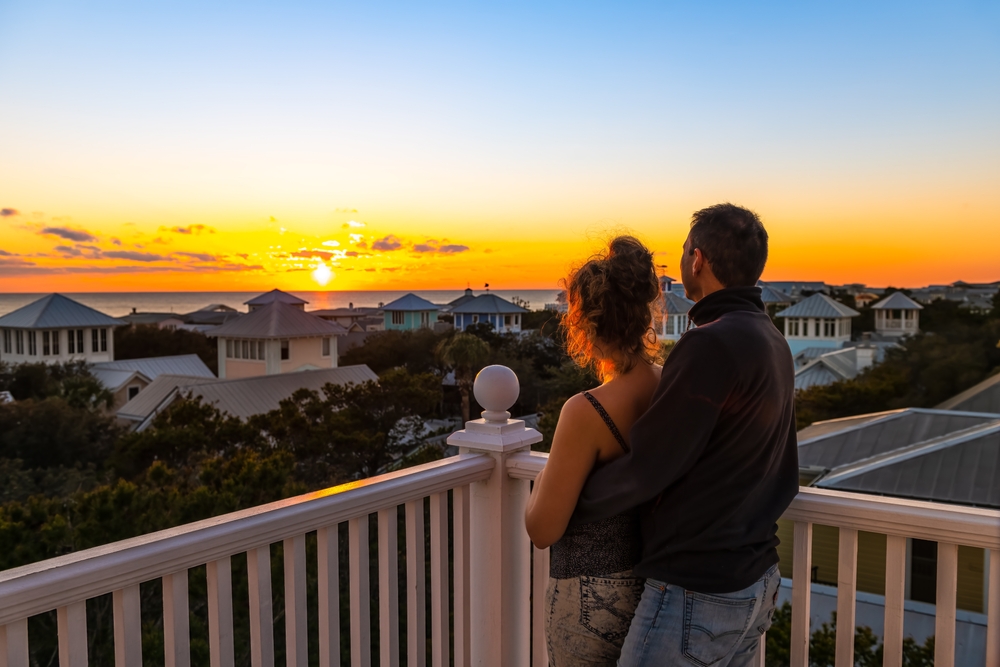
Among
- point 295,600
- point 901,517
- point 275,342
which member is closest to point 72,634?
point 295,600

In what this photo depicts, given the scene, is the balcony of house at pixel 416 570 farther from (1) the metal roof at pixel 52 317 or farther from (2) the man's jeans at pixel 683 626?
(1) the metal roof at pixel 52 317

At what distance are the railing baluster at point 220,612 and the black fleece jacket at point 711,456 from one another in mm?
792

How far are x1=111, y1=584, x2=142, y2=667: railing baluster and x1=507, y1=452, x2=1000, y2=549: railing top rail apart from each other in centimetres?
147

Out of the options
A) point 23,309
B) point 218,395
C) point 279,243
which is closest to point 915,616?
point 218,395

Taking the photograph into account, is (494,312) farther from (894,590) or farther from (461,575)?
(894,590)

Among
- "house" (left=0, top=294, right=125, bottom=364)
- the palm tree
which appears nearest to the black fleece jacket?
the palm tree

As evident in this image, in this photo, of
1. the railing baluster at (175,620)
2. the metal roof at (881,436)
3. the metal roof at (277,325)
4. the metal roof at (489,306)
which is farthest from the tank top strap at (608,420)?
the metal roof at (489,306)

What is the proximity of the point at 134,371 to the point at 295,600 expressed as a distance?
27.2 metres

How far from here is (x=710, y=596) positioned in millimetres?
1280

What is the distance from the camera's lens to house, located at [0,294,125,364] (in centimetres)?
2862

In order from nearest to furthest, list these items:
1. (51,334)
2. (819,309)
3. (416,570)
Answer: (416,570), (51,334), (819,309)

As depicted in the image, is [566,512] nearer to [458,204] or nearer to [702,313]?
[702,313]

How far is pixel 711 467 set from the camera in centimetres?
123

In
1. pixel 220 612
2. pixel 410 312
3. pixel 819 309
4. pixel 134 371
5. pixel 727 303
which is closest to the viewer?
pixel 727 303
